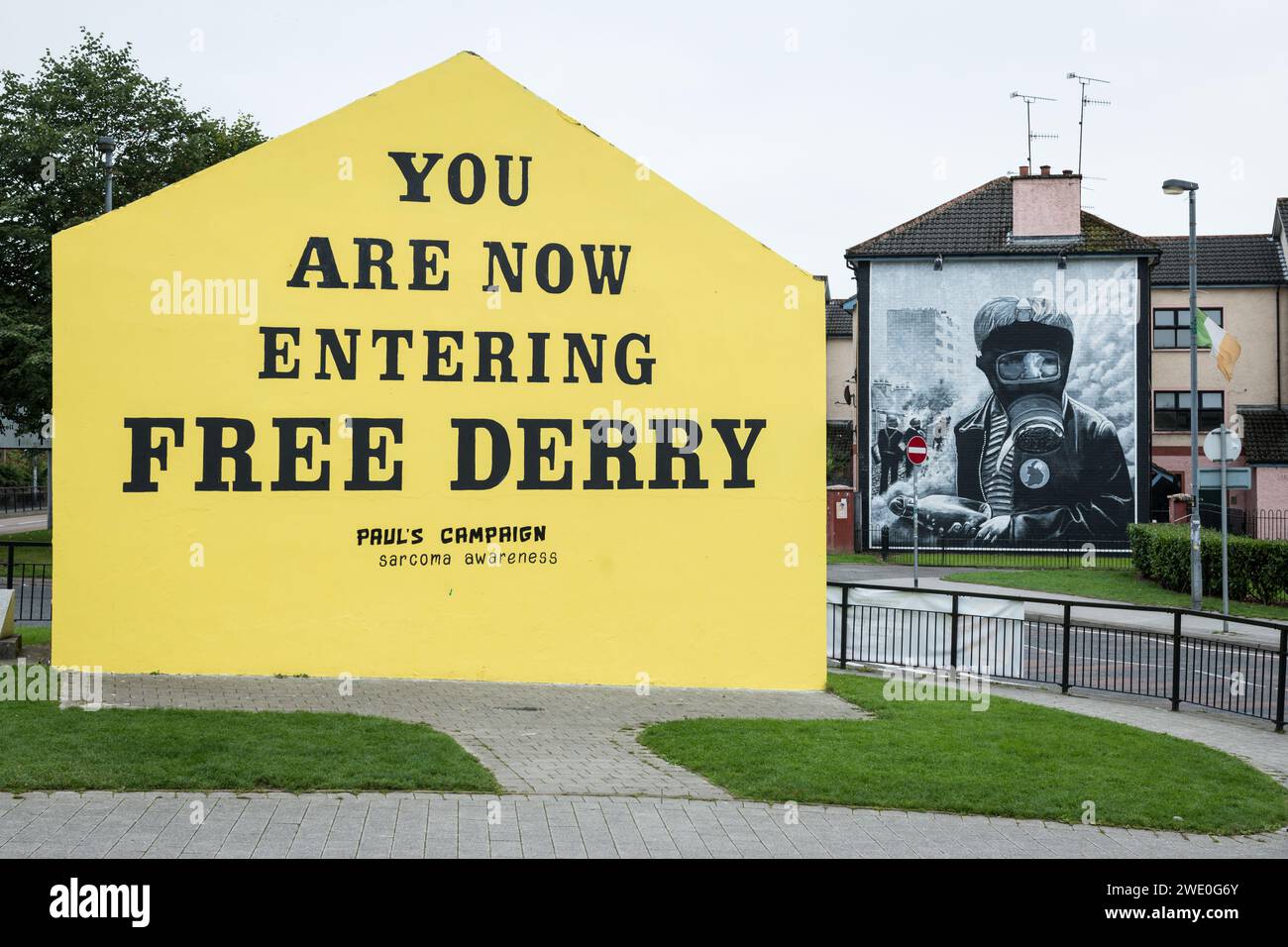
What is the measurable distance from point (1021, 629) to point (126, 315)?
11507mm

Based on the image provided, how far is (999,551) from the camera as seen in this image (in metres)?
39.0

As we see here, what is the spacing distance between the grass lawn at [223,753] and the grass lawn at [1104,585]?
20197 millimetres

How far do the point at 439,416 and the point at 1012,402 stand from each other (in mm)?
27601

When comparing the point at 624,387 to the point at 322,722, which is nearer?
the point at 322,722

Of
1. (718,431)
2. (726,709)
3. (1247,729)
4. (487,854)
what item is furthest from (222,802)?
(1247,729)

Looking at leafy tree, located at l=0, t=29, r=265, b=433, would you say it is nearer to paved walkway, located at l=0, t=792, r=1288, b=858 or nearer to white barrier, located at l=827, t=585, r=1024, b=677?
white barrier, located at l=827, t=585, r=1024, b=677

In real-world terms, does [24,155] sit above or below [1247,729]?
Result: above

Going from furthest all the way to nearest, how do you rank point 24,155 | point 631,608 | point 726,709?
point 24,155 → point 631,608 → point 726,709

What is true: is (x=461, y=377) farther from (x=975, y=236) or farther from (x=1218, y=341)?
(x=975, y=236)

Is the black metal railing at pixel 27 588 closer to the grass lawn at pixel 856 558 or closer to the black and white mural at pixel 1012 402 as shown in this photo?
the grass lawn at pixel 856 558

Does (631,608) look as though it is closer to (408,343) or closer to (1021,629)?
(408,343)

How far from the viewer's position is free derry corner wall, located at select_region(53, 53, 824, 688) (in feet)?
48.0

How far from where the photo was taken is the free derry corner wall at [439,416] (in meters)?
14.6

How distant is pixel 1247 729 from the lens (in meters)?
13.7
